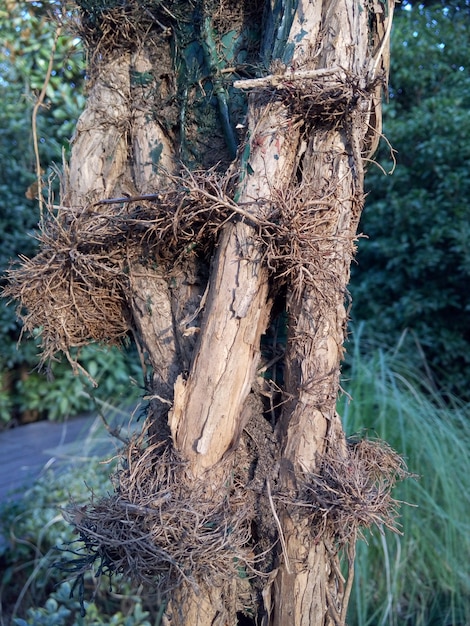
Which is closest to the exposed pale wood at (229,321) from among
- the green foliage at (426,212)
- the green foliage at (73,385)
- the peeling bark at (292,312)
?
the peeling bark at (292,312)

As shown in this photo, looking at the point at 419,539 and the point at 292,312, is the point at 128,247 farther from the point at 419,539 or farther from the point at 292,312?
the point at 419,539

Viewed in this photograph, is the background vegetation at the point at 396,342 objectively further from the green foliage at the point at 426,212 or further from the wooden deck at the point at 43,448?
the wooden deck at the point at 43,448

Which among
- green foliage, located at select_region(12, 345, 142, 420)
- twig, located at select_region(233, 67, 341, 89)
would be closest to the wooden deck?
green foliage, located at select_region(12, 345, 142, 420)

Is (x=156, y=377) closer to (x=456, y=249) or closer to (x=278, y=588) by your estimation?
(x=278, y=588)

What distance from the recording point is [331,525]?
137 cm

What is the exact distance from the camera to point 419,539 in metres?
3.08

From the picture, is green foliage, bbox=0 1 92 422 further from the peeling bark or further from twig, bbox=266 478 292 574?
twig, bbox=266 478 292 574

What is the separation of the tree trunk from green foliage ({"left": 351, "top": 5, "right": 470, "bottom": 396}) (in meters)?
2.97

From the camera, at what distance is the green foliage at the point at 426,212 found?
4.25 meters

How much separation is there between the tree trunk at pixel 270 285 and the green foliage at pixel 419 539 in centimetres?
156

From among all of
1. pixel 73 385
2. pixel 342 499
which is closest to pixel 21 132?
pixel 73 385

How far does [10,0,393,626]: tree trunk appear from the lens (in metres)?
1.34

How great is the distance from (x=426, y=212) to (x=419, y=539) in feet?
7.91

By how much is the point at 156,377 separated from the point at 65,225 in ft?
1.61
